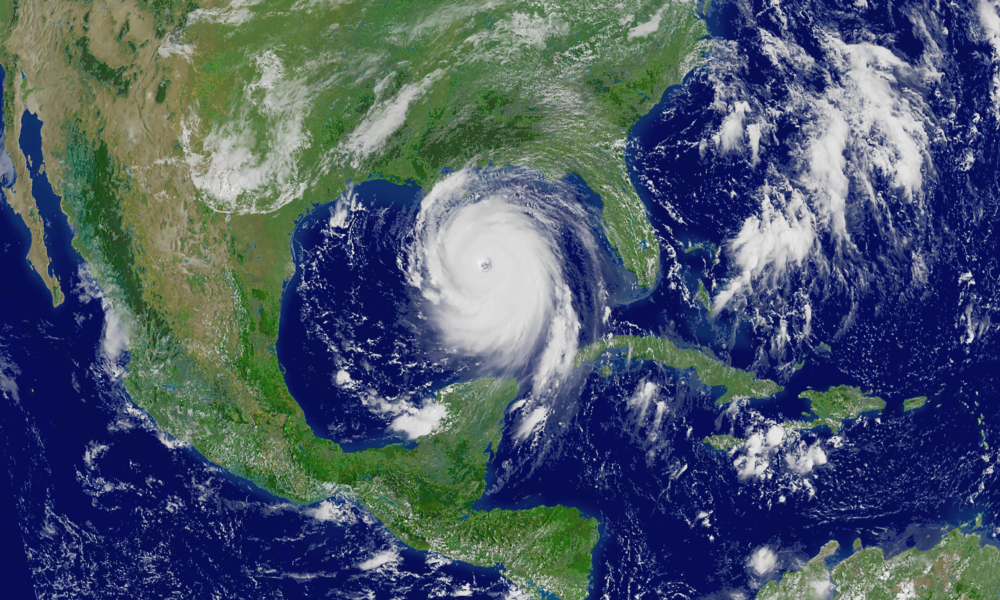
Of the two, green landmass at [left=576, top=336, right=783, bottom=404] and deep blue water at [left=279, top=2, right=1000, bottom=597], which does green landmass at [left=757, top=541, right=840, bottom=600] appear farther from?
green landmass at [left=576, top=336, right=783, bottom=404]

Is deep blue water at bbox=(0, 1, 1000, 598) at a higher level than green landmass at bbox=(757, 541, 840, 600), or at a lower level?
higher

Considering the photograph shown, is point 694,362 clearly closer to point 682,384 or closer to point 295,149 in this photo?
point 682,384

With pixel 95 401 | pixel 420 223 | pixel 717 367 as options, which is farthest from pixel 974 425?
pixel 95 401

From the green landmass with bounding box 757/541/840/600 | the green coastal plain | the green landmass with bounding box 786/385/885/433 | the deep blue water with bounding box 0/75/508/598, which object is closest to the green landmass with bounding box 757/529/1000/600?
the green landmass with bounding box 757/541/840/600

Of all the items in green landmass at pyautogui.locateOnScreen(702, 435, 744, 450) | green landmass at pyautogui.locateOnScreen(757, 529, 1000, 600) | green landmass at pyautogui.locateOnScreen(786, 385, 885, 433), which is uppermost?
green landmass at pyautogui.locateOnScreen(786, 385, 885, 433)

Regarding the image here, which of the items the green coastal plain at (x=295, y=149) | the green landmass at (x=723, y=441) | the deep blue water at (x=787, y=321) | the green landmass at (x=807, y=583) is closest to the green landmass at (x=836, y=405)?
the deep blue water at (x=787, y=321)

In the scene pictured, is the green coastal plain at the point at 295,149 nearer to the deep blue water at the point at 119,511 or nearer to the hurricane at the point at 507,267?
the deep blue water at the point at 119,511
